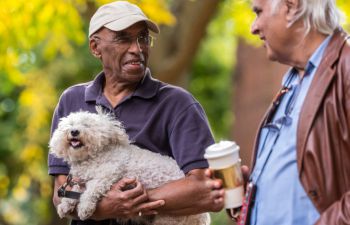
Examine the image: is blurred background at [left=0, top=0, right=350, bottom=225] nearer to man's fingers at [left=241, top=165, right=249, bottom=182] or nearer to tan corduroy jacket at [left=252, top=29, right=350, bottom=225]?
man's fingers at [left=241, top=165, right=249, bottom=182]

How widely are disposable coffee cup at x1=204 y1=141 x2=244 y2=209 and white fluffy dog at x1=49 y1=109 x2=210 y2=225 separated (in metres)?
0.73

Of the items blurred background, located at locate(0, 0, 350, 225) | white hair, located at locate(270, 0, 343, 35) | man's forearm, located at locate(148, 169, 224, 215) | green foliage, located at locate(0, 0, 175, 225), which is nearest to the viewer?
white hair, located at locate(270, 0, 343, 35)

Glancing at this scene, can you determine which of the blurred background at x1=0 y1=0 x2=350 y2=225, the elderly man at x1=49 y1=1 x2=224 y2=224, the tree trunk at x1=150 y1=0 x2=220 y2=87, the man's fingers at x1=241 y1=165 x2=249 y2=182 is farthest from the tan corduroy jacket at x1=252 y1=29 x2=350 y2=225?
the tree trunk at x1=150 y1=0 x2=220 y2=87

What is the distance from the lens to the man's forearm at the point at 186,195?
13.0 ft

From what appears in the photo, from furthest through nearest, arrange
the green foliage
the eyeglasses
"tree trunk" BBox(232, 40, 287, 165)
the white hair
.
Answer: "tree trunk" BBox(232, 40, 287, 165) < the green foliage < the eyeglasses < the white hair

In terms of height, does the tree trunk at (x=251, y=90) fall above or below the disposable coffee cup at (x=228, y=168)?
below

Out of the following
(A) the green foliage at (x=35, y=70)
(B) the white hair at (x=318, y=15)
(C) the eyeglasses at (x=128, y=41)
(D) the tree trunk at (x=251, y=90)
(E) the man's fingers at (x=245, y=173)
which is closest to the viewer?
(B) the white hair at (x=318, y=15)

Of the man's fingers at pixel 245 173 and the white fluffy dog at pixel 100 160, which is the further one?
the white fluffy dog at pixel 100 160

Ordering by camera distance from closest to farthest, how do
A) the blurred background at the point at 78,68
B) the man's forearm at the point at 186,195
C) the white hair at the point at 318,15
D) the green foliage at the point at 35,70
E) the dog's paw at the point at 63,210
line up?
the white hair at the point at 318,15, the man's forearm at the point at 186,195, the dog's paw at the point at 63,210, the green foliage at the point at 35,70, the blurred background at the point at 78,68

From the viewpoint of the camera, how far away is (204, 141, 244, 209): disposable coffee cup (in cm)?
325

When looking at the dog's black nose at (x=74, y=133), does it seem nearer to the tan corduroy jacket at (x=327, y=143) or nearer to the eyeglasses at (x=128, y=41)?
the eyeglasses at (x=128, y=41)

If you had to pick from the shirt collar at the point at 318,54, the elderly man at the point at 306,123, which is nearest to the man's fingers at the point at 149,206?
the elderly man at the point at 306,123

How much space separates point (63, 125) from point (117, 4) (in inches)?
28.5

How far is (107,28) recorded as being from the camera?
424 centimetres
